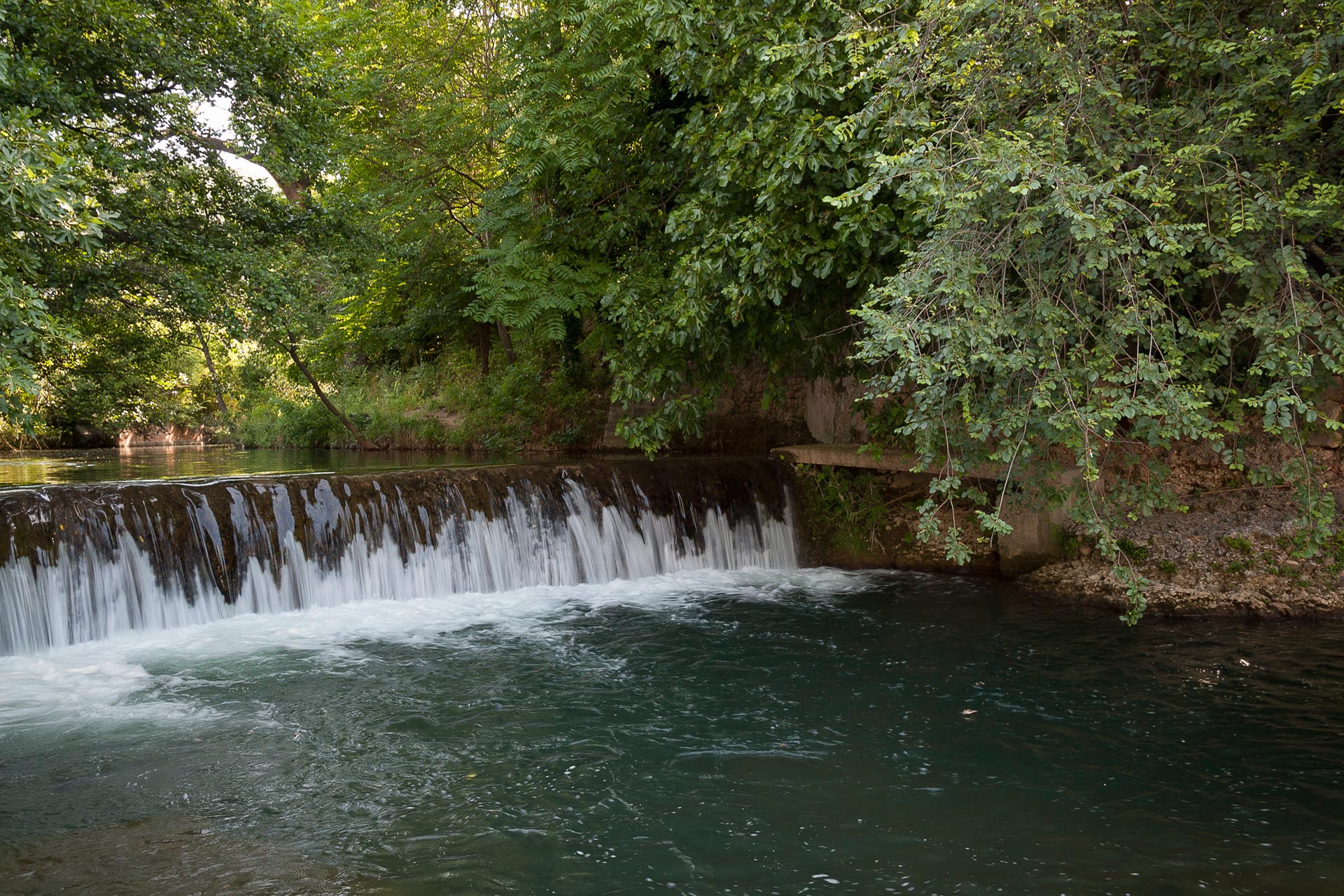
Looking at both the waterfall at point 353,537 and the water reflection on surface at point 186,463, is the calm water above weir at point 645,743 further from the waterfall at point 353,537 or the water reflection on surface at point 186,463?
the water reflection on surface at point 186,463

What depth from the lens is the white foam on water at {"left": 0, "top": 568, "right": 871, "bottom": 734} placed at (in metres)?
6.73

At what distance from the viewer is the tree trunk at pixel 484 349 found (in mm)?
22469

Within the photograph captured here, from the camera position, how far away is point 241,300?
1280 centimetres

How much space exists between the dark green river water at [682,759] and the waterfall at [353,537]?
46cm

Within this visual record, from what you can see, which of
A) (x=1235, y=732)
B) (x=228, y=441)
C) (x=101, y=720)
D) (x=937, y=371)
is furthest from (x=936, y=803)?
(x=228, y=441)

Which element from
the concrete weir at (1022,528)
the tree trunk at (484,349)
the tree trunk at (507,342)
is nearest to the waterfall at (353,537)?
the concrete weir at (1022,528)

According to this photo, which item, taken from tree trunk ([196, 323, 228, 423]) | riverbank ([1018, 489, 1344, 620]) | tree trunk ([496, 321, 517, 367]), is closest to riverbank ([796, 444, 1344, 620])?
riverbank ([1018, 489, 1344, 620])

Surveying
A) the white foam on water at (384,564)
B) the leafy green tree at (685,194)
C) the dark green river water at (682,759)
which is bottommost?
the dark green river water at (682,759)

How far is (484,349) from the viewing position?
22.6 meters

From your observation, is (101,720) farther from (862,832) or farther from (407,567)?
(862,832)

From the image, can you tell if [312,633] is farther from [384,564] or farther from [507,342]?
[507,342]

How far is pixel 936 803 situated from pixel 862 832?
1.88 ft

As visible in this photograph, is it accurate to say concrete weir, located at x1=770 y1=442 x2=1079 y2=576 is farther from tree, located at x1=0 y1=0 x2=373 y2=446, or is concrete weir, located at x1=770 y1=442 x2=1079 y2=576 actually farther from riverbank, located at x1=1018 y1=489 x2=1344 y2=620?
tree, located at x1=0 y1=0 x2=373 y2=446

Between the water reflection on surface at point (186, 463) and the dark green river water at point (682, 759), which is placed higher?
the water reflection on surface at point (186, 463)
